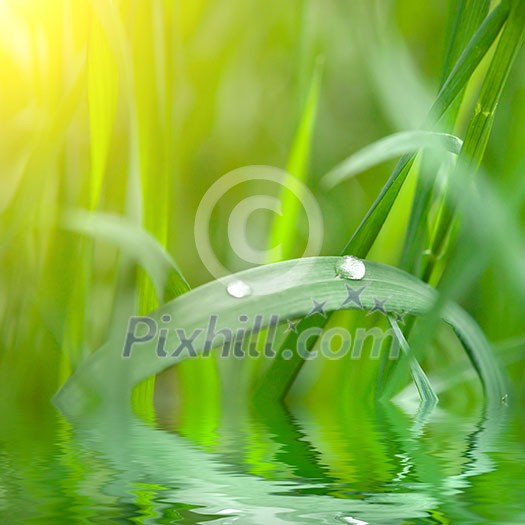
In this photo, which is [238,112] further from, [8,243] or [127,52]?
[8,243]

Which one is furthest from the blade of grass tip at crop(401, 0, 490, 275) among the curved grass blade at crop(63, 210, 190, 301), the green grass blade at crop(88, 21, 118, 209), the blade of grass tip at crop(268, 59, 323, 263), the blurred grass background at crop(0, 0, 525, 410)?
the green grass blade at crop(88, 21, 118, 209)

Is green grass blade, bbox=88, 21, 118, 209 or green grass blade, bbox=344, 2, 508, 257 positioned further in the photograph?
green grass blade, bbox=88, 21, 118, 209

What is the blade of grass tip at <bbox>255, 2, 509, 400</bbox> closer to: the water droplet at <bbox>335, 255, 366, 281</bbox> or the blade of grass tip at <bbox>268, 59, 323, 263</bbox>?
the water droplet at <bbox>335, 255, 366, 281</bbox>

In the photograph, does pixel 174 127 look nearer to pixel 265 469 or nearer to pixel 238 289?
pixel 238 289

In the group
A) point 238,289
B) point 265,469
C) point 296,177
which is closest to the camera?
point 265,469

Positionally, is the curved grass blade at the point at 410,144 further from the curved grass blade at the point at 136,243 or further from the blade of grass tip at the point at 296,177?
the curved grass blade at the point at 136,243

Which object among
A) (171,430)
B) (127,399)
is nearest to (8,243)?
(127,399)

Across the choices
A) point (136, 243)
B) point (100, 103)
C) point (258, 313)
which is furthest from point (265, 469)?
point (100, 103)
